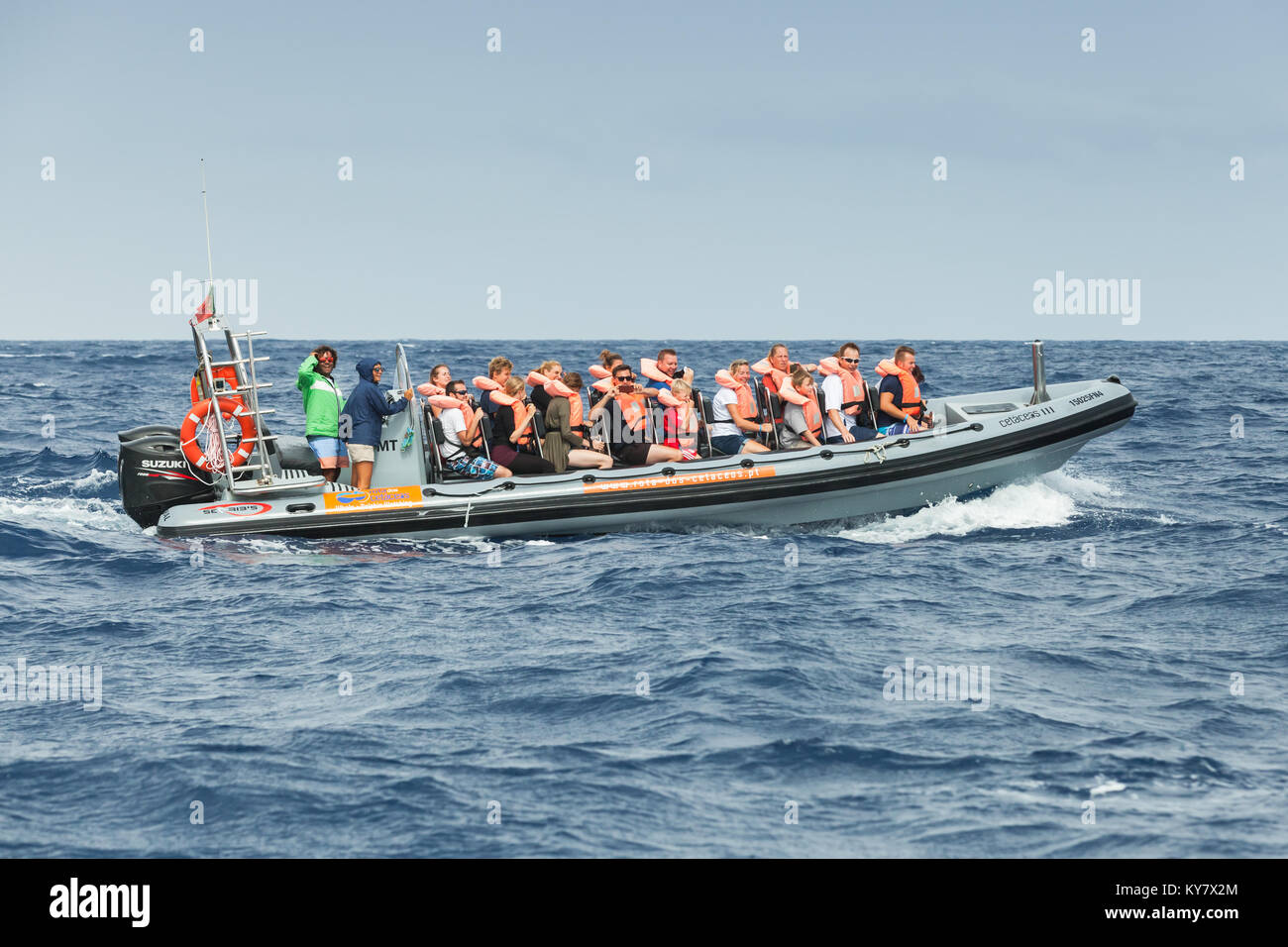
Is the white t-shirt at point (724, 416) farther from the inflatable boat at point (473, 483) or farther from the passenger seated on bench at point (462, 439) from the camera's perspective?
the passenger seated on bench at point (462, 439)

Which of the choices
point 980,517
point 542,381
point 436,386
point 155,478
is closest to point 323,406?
point 436,386

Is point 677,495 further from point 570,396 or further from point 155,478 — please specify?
point 155,478

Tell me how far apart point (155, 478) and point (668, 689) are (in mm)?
6264

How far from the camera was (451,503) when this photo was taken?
1101 centimetres

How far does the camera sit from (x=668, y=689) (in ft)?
23.0

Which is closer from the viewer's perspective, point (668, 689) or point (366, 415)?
point (668, 689)

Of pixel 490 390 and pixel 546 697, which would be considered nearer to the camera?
pixel 546 697

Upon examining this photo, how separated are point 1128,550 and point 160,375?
98.5 ft

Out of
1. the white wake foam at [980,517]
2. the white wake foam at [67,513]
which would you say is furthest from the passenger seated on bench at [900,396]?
the white wake foam at [67,513]

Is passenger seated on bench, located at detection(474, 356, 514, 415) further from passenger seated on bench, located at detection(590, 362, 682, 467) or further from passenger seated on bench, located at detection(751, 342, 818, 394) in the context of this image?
passenger seated on bench, located at detection(751, 342, 818, 394)

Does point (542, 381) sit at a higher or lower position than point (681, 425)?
higher
